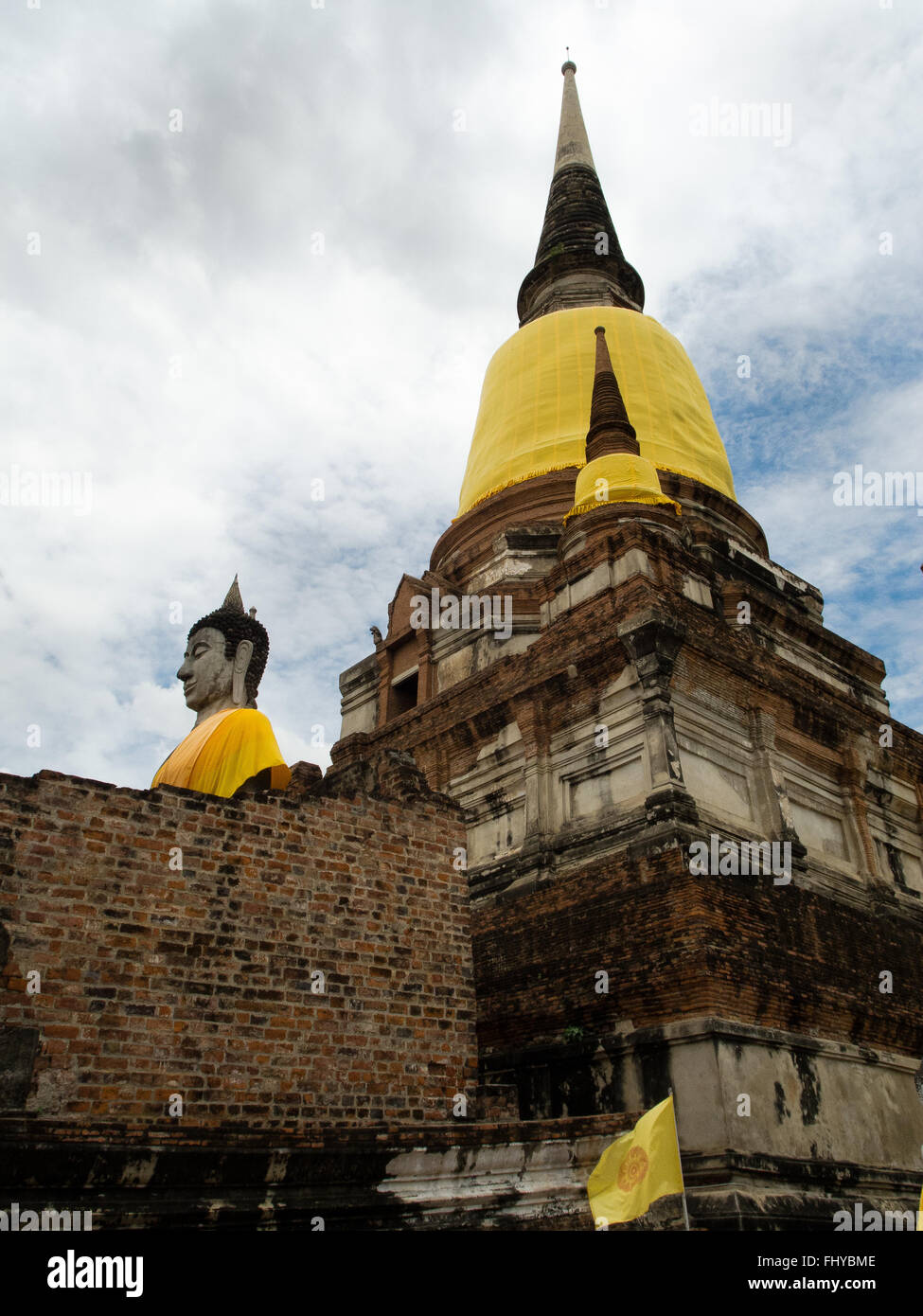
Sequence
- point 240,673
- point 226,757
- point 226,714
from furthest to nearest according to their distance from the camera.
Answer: point 240,673
point 226,714
point 226,757

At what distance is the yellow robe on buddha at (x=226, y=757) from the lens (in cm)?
947

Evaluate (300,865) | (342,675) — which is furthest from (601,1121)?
(342,675)

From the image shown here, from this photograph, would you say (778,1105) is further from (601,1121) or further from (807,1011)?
(601,1121)

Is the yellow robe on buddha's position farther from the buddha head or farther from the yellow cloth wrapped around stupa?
the yellow cloth wrapped around stupa

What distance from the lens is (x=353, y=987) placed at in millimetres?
7656

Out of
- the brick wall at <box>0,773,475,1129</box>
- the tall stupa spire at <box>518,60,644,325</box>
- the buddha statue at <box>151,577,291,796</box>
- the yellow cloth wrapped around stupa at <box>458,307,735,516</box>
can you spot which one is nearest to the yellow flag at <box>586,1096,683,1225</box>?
the brick wall at <box>0,773,475,1129</box>

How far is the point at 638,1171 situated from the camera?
23.0 ft

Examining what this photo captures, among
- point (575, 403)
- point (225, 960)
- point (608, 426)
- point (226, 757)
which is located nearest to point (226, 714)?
point (226, 757)

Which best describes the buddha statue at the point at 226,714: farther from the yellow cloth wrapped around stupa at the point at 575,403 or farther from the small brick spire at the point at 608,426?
the yellow cloth wrapped around stupa at the point at 575,403

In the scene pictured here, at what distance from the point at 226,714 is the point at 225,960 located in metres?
3.67

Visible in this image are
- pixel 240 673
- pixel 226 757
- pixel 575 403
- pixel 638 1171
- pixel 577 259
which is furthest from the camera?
pixel 577 259

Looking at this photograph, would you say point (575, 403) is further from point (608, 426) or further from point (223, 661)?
point (223, 661)
